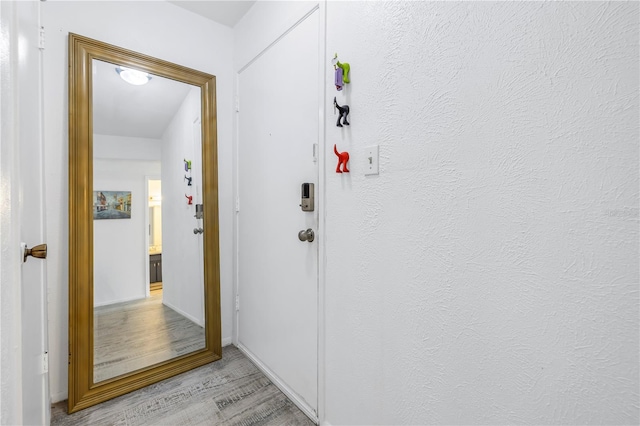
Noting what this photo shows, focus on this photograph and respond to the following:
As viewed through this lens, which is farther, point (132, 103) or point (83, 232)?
point (132, 103)

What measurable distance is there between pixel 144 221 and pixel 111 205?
228 mm

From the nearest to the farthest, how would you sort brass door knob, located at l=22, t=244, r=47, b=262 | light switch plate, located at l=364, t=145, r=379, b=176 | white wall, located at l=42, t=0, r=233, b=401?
brass door knob, located at l=22, t=244, r=47, b=262, light switch plate, located at l=364, t=145, r=379, b=176, white wall, located at l=42, t=0, r=233, b=401

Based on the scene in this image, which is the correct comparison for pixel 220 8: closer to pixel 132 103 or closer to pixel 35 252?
pixel 132 103

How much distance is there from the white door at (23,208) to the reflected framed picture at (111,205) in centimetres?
38

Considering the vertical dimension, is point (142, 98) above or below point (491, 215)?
above

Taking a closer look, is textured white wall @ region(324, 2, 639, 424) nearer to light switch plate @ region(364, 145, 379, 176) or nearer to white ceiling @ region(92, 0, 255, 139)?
light switch plate @ region(364, 145, 379, 176)

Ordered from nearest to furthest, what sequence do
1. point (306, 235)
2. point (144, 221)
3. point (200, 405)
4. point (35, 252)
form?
1. point (35, 252)
2. point (306, 235)
3. point (200, 405)
4. point (144, 221)

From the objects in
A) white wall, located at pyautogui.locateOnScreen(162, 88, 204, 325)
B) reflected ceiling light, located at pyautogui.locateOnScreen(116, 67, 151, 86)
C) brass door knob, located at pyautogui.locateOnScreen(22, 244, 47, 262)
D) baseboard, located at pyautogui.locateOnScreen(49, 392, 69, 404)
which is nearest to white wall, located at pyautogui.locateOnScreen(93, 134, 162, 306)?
white wall, located at pyautogui.locateOnScreen(162, 88, 204, 325)

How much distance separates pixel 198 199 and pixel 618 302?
2.11 metres

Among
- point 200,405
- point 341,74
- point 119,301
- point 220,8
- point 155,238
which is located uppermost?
point 220,8

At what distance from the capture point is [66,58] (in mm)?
1566

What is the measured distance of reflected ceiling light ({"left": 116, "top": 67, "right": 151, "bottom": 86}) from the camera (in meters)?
1.74

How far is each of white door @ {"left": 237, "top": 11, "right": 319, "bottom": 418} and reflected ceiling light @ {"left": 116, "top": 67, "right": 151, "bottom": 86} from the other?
621mm

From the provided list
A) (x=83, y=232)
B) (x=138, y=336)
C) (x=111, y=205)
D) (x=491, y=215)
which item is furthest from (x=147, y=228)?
(x=491, y=215)
